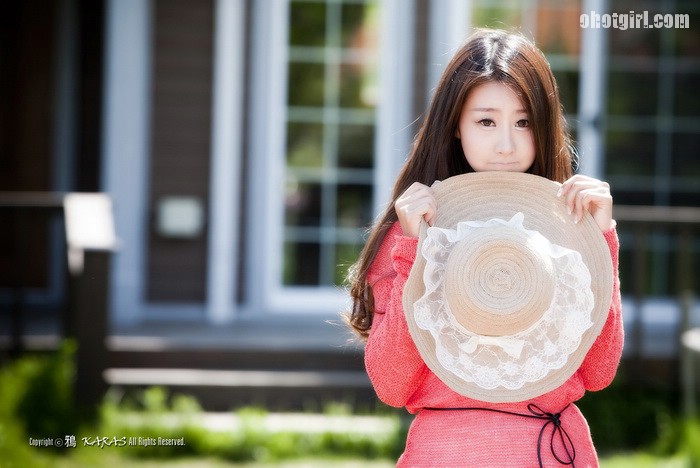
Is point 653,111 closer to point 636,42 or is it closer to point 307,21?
point 636,42

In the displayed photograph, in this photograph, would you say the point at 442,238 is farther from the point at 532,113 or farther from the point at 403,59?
the point at 403,59

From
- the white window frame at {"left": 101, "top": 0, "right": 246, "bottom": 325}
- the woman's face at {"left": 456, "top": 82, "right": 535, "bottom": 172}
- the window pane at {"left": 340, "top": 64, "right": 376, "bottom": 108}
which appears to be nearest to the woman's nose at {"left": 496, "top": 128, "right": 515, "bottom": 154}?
the woman's face at {"left": 456, "top": 82, "right": 535, "bottom": 172}

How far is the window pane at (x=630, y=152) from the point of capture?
22.7 feet

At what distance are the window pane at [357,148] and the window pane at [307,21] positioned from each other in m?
0.65

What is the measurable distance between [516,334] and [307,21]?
523 cm

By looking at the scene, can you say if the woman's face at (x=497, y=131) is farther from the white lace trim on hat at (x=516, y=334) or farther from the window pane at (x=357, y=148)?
the window pane at (x=357, y=148)

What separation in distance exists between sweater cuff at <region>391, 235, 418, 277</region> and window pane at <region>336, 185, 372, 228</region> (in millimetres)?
4942

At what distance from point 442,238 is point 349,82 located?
5.06 m

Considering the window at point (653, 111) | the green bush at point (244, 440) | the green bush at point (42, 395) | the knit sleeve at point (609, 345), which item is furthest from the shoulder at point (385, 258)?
the window at point (653, 111)

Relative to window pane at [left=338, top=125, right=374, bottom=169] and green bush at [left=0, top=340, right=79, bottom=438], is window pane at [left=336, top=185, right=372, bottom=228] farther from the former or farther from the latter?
green bush at [left=0, top=340, right=79, bottom=438]

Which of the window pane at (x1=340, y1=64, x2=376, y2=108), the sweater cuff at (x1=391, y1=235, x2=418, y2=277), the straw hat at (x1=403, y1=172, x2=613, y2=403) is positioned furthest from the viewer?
the window pane at (x1=340, y1=64, x2=376, y2=108)

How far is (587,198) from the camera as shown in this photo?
5.90ft

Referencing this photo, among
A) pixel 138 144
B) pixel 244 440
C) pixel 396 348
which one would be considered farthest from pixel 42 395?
pixel 396 348

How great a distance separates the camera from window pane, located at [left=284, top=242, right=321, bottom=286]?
6.77 m
